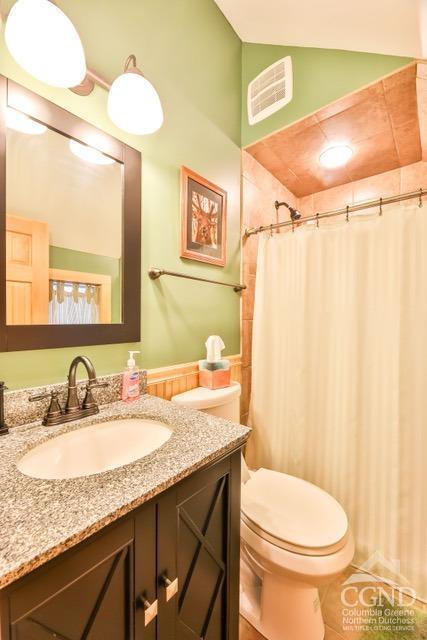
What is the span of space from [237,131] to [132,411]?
1.78 meters

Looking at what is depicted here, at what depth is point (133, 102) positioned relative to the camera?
939 mm

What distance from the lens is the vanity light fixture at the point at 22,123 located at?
779 millimetres

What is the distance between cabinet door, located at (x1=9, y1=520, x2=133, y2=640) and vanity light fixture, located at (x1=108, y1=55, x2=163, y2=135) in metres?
1.24

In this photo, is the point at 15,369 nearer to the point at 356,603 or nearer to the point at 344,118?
the point at 356,603

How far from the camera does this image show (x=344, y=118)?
4.69 ft

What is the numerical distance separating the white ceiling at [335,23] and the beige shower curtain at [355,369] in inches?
25.4

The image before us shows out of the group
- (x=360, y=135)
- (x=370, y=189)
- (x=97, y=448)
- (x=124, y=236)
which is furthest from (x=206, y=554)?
(x=370, y=189)

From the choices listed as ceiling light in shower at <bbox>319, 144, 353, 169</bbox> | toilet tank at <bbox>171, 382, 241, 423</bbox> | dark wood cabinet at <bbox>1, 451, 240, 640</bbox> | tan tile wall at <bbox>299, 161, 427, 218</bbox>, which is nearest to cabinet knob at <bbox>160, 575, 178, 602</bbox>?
dark wood cabinet at <bbox>1, 451, 240, 640</bbox>

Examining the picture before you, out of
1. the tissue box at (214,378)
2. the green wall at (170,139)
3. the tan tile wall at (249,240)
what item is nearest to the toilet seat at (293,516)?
the tissue box at (214,378)

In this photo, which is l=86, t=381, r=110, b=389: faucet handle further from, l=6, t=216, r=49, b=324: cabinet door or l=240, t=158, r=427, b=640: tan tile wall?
l=240, t=158, r=427, b=640: tan tile wall

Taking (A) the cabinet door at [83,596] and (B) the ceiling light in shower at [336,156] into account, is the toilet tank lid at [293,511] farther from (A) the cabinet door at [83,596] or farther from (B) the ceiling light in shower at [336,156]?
(B) the ceiling light in shower at [336,156]

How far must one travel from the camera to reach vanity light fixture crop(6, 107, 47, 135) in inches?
30.7

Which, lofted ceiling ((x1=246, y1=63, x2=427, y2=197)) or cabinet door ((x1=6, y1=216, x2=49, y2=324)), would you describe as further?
lofted ceiling ((x1=246, y1=63, x2=427, y2=197))

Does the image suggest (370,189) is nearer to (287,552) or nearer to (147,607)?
(287,552)
